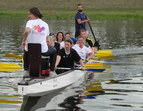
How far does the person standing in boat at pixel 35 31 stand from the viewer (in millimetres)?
12545

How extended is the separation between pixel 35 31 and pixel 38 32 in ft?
0.32

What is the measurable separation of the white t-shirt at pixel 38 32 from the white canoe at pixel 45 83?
1.01 m

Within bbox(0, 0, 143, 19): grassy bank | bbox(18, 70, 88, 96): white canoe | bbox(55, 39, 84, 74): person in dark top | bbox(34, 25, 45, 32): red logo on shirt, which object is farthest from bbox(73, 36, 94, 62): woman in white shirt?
bbox(0, 0, 143, 19): grassy bank

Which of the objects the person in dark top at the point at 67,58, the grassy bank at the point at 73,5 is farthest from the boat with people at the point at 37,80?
the grassy bank at the point at 73,5

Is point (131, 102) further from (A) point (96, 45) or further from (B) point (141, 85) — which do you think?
(A) point (96, 45)

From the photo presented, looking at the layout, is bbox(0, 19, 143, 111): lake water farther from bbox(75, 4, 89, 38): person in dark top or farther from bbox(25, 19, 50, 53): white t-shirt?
bbox(75, 4, 89, 38): person in dark top

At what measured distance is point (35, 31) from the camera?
1269 centimetres

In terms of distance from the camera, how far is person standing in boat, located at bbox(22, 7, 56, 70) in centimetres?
1255

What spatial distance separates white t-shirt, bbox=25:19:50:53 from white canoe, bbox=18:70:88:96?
101 centimetres

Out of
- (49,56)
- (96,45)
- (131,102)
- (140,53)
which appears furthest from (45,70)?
(140,53)

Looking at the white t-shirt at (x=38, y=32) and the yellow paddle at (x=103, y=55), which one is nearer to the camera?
the white t-shirt at (x=38, y=32)

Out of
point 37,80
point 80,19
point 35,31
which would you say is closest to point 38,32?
point 35,31

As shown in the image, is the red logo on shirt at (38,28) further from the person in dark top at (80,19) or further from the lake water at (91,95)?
the person in dark top at (80,19)

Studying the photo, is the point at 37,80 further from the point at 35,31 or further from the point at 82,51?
the point at 82,51
